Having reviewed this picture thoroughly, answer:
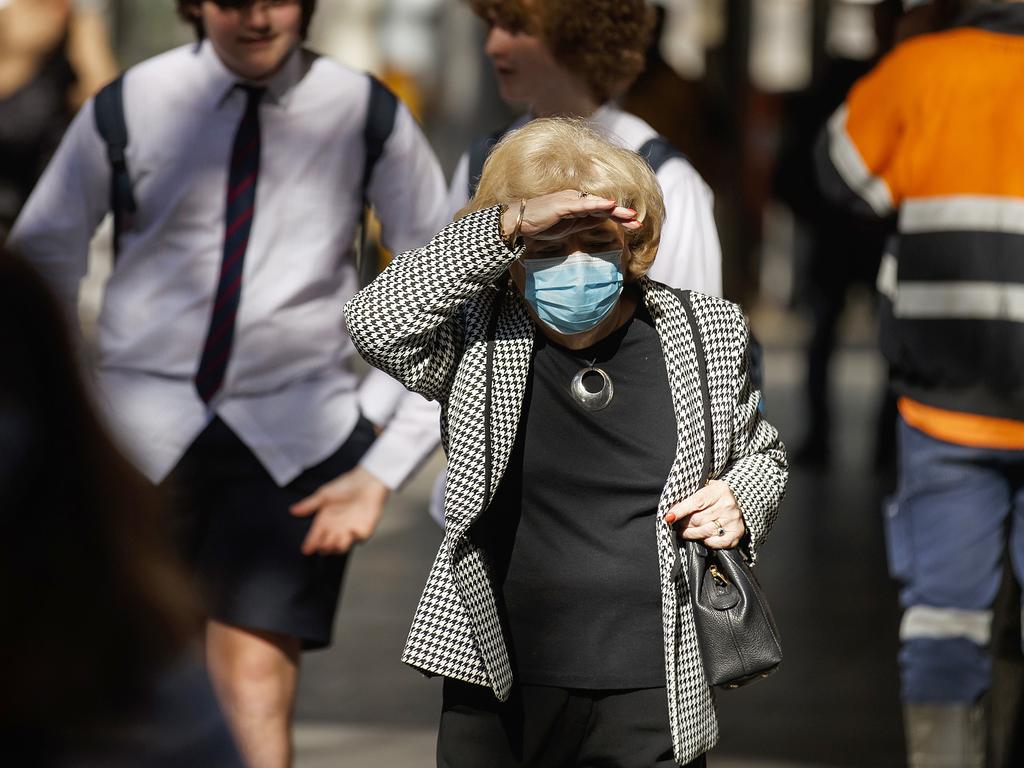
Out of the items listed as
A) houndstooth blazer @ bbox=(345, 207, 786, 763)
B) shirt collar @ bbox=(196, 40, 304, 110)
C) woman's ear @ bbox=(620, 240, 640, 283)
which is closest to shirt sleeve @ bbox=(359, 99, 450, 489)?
shirt collar @ bbox=(196, 40, 304, 110)

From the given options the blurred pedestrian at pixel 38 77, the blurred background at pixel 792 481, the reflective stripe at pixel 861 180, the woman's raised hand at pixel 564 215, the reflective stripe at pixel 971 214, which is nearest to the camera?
the woman's raised hand at pixel 564 215

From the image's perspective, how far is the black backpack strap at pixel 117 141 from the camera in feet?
12.8

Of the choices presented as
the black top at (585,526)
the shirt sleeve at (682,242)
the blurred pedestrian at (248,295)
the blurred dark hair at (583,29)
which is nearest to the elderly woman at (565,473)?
the black top at (585,526)

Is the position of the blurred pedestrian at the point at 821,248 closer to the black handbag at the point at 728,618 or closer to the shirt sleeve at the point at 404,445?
the shirt sleeve at the point at 404,445

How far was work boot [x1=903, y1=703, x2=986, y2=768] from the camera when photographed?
14.8ft

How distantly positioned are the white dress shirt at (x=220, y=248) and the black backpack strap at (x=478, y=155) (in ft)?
0.72

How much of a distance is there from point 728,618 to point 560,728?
33 cm

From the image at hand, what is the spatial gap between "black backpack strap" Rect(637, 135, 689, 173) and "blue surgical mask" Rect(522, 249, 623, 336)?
0.77m

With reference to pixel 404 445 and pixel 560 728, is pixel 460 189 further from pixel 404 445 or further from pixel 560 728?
pixel 560 728

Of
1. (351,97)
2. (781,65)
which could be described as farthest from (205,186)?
(781,65)

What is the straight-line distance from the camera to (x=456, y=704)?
313 centimetres

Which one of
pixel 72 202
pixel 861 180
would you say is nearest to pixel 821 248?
pixel 861 180

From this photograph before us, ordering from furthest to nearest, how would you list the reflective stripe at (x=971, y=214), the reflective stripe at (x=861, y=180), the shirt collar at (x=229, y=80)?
1. the reflective stripe at (x=861, y=180)
2. the reflective stripe at (x=971, y=214)
3. the shirt collar at (x=229, y=80)

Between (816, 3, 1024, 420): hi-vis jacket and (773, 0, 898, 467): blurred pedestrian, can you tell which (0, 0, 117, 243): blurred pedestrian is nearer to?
(816, 3, 1024, 420): hi-vis jacket
